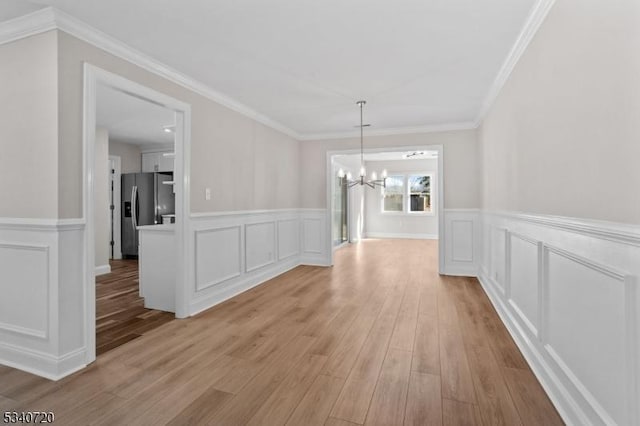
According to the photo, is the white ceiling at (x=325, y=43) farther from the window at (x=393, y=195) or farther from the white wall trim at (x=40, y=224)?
the window at (x=393, y=195)

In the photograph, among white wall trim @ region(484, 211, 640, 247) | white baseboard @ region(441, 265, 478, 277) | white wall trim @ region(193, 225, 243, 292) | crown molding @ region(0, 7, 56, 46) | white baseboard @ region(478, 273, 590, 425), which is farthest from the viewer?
white baseboard @ region(441, 265, 478, 277)

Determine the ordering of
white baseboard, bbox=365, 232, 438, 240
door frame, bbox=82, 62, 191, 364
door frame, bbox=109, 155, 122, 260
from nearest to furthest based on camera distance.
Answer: door frame, bbox=82, 62, 191, 364
door frame, bbox=109, 155, 122, 260
white baseboard, bbox=365, 232, 438, 240

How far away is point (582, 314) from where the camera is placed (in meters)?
1.56

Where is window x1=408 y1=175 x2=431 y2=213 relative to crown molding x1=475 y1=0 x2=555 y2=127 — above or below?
below

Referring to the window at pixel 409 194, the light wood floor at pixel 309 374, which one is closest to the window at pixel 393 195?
the window at pixel 409 194

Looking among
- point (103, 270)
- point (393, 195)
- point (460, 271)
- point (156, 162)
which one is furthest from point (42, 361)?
point (393, 195)

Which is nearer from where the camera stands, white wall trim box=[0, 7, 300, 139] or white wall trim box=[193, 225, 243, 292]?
white wall trim box=[0, 7, 300, 139]

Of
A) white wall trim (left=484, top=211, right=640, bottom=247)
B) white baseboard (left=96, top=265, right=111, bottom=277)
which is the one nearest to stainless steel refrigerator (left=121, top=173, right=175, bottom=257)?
white baseboard (left=96, top=265, right=111, bottom=277)

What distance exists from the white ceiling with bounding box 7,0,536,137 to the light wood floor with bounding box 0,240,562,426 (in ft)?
8.20

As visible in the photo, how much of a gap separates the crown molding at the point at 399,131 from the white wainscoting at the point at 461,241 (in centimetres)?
136

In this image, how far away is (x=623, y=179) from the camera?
1.25m

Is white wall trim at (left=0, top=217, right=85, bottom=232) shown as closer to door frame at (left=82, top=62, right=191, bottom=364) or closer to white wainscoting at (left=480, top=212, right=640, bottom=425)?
door frame at (left=82, top=62, right=191, bottom=364)

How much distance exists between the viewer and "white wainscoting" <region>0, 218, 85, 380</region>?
216cm

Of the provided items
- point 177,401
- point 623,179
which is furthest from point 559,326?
point 177,401
